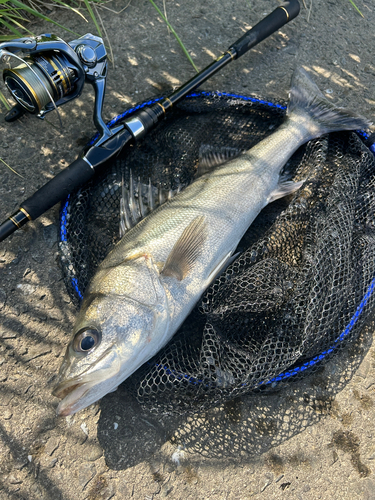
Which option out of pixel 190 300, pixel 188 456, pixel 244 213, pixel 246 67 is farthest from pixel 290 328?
pixel 246 67

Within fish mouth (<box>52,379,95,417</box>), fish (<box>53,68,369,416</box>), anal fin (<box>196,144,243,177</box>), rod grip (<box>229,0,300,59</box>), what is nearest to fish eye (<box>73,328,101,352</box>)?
fish (<box>53,68,369,416</box>)

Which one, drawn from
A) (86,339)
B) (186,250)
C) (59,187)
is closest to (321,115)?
(186,250)

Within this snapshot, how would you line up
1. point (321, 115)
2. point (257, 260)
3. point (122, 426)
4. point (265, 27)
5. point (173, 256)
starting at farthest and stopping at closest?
point (265, 27) < point (321, 115) < point (257, 260) < point (122, 426) < point (173, 256)

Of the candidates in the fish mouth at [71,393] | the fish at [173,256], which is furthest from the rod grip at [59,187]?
the fish mouth at [71,393]

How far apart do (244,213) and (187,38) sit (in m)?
2.24

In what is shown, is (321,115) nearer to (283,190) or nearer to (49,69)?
(283,190)

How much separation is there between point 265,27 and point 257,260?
218 cm

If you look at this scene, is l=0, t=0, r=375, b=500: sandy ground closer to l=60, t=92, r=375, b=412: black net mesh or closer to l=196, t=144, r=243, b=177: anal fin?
l=60, t=92, r=375, b=412: black net mesh

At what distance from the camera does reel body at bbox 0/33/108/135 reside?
6.85 feet

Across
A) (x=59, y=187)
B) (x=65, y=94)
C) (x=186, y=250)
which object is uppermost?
(x=65, y=94)

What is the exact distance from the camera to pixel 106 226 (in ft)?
8.51

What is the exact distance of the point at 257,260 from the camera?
239 centimetres

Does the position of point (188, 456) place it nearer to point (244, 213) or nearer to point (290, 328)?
point (290, 328)

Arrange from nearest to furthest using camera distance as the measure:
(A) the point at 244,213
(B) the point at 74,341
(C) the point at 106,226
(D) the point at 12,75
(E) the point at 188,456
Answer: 1. (B) the point at 74,341
2. (D) the point at 12,75
3. (E) the point at 188,456
4. (A) the point at 244,213
5. (C) the point at 106,226
